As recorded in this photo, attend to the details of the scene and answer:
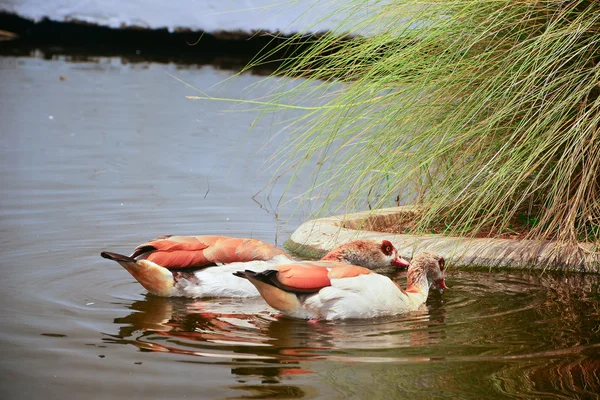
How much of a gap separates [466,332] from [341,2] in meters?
2.10

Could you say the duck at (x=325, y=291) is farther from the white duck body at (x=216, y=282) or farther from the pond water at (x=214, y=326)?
the white duck body at (x=216, y=282)

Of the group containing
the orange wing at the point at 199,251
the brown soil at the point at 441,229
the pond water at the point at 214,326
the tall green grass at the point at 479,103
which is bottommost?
the pond water at the point at 214,326

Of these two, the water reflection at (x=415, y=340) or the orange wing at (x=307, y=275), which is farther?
the orange wing at (x=307, y=275)

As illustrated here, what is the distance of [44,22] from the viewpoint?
697 inches

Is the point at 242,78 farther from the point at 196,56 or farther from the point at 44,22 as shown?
the point at 44,22

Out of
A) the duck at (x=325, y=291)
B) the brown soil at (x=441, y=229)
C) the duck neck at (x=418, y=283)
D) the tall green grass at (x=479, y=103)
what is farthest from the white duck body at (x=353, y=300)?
the brown soil at (x=441, y=229)

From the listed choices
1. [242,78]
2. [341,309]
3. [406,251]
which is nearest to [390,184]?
[406,251]

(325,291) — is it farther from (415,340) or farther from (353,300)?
(415,340)

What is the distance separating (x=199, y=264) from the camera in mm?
4242

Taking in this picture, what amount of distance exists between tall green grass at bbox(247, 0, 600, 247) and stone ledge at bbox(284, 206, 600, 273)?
0.09 metres

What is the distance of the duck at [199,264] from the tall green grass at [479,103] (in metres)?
0.65

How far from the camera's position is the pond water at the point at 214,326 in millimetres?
3057

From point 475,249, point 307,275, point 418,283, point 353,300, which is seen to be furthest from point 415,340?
point 475,249

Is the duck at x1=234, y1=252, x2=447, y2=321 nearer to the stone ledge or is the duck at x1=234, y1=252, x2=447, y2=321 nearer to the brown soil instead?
the stone ledge
